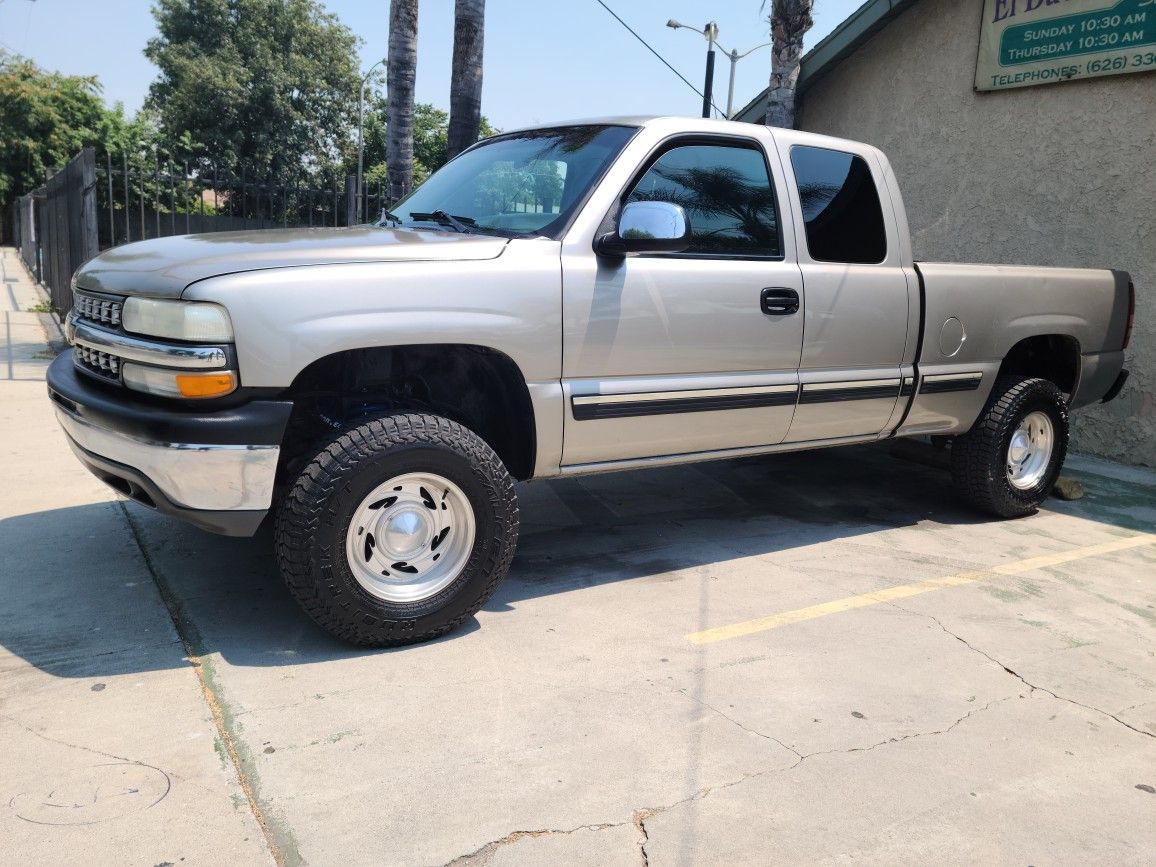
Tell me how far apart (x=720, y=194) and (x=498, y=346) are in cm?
146

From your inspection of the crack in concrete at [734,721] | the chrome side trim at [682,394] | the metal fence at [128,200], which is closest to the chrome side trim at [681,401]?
the chrome side trim at [682,394]

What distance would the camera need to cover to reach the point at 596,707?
3.29 meters

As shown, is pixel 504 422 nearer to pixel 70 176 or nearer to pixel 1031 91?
pixel 1031 91

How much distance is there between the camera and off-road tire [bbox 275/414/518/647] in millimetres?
3357

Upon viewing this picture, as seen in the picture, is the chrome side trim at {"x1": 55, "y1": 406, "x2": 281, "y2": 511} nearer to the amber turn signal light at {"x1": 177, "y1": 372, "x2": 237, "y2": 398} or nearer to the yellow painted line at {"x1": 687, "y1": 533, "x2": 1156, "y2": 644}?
the amber turn signal light at {"x1": 177, "y1": 372, "x2": 237, "y2": 398}

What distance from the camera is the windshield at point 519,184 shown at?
13.5 ft

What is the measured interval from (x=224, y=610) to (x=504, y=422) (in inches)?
53.4

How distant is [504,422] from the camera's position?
406 cm

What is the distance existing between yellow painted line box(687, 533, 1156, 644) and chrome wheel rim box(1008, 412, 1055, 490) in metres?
0.58

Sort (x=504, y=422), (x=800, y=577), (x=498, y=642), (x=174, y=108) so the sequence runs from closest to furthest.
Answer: (x=498, y=642), (x=504, y=422), (x=800, y=577), (x=174, y=108)

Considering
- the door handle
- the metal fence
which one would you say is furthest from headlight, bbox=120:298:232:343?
the metal fence

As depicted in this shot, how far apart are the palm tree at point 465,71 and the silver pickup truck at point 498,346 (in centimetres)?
510

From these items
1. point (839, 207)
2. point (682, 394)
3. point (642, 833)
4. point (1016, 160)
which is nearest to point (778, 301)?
point (682, 394)

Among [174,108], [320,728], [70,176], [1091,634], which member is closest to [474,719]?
[320,728]
